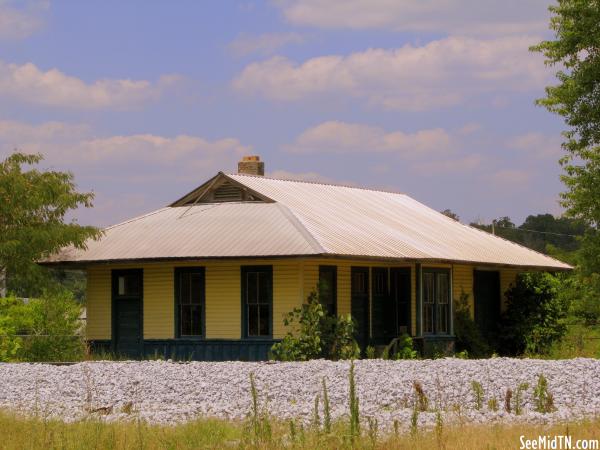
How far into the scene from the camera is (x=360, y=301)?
91.4 feet

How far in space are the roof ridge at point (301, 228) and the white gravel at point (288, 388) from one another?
150 inches

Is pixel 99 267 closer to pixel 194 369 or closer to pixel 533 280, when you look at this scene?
pixel 194 369

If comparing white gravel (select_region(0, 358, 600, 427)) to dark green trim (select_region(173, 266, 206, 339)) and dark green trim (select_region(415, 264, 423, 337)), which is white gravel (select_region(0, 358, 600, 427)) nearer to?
dark green trim (select_region(173, 266, 206, 339))

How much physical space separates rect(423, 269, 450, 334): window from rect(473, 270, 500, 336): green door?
2.83 metres

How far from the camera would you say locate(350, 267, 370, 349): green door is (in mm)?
27547

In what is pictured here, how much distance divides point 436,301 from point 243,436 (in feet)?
60.8

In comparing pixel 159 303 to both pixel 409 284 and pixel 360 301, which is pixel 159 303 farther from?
pixel 409 284

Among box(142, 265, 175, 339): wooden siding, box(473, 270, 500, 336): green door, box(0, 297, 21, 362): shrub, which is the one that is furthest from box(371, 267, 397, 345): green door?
box(0, 297, 21, 362): shrub

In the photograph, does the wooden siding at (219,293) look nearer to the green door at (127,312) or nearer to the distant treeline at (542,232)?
the green door at (127,312)

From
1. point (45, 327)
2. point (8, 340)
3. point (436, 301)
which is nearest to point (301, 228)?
point (436, 301)

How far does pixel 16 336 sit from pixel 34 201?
4961 millimetres

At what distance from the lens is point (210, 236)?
27.0 metres

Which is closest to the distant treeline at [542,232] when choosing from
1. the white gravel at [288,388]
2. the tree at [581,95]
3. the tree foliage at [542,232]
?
the tree foliage at [542,232]

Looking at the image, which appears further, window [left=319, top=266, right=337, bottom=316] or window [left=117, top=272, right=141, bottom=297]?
window [left=117, top=272, right=141, bottom=297]
